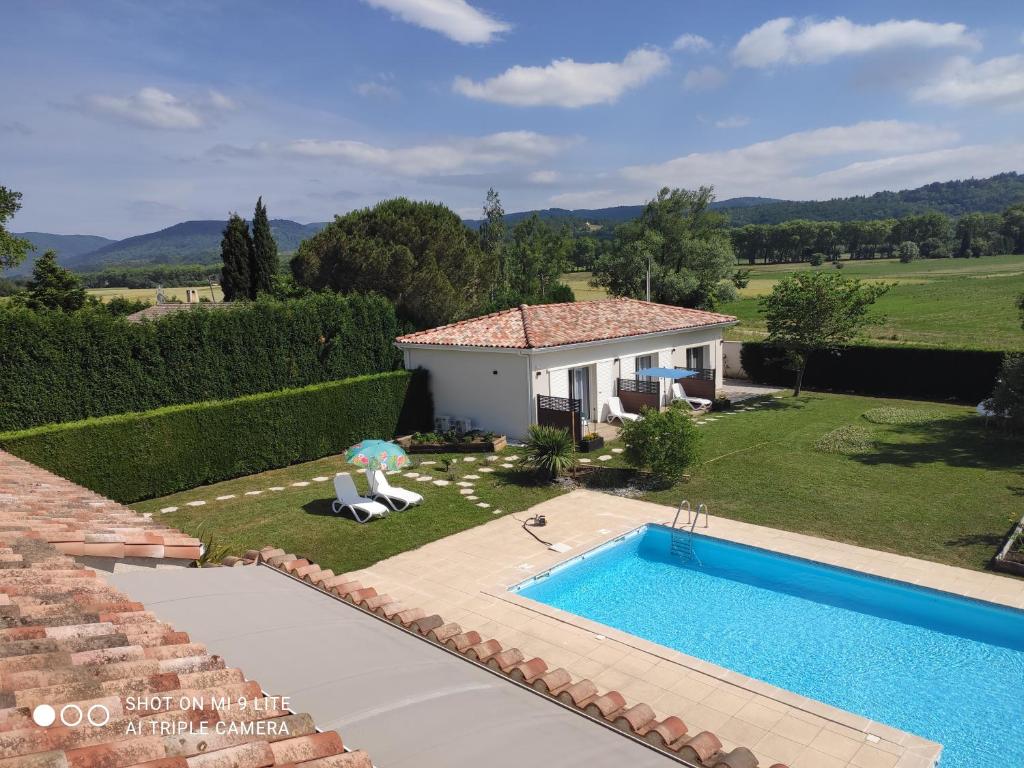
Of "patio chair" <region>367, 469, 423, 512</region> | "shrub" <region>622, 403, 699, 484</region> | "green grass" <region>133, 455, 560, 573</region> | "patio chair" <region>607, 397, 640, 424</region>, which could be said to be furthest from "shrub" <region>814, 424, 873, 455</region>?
"patio chair" <region>367, 469, 423, 512</region>

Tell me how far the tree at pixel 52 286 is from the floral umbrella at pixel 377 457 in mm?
40301

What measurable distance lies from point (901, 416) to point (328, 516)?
23.2 metres

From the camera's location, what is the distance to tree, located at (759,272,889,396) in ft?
96.7

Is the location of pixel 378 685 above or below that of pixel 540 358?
below

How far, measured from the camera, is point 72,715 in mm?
2947

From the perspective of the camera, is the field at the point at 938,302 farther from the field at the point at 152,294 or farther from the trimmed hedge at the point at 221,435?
the field at the point at 152,294

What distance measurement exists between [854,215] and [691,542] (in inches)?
7225

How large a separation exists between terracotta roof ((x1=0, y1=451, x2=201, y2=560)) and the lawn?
3.30 meters

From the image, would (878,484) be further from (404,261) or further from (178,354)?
(404,261)

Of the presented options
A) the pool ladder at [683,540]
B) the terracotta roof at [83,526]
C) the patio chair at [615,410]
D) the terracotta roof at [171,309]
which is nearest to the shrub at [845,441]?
the patio chair at [615,410]

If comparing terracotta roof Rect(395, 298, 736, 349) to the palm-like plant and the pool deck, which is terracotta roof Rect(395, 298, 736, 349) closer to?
the palm-like plant

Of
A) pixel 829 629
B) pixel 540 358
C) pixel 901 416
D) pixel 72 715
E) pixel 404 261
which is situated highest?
pixel 404 261

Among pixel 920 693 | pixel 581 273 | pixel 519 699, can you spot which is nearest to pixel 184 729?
pixel 519 699

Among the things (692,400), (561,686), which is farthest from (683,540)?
(692,400)
